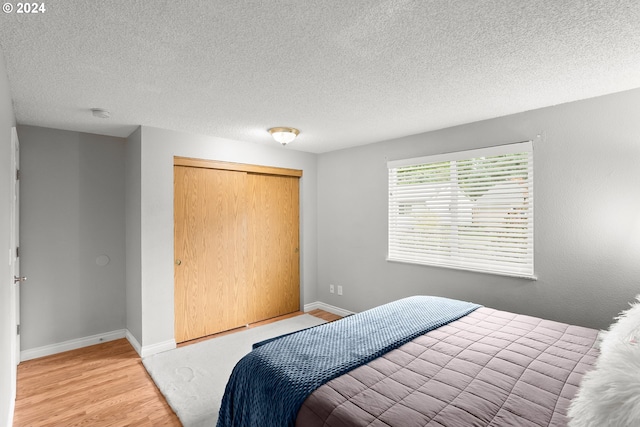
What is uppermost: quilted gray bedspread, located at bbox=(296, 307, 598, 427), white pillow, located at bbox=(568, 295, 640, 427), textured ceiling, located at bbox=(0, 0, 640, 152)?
textured ceiling, located at bbox=(0, 0, 640, 152)

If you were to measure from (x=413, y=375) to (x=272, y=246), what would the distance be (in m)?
3.03

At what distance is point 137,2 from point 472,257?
3.26 meters

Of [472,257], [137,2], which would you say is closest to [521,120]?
[472,257]

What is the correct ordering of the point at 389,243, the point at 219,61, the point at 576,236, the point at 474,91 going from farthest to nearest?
1. the point at 389,243
2. the point at 576,236
3. the point at 474,91
4. the point at 219,61

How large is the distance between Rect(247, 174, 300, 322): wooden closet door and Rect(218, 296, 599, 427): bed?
2.23 meters

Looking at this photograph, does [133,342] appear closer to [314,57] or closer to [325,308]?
[325,308]

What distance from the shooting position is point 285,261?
4.56 metres

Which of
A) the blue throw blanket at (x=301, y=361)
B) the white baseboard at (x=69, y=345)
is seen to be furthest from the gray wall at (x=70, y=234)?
the blue throw blanket at (x=301, y=361)

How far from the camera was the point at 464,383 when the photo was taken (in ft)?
5.05

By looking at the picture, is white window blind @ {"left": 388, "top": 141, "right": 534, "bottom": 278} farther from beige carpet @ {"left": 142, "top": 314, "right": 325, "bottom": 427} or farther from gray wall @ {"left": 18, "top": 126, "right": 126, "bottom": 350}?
gray wall @ {"left": 18, "top": 126, "right": 126, "bottom": 350}

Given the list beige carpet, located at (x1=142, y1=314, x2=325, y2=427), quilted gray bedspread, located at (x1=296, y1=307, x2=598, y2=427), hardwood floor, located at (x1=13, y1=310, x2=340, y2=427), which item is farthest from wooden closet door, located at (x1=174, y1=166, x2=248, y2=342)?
quilted gray bedspread, located at (x1=296, y1=307, x2=598, y2=427)

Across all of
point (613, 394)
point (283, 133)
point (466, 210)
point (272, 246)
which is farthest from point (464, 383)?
point (272, 246)

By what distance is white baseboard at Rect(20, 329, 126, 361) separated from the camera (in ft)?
10.5

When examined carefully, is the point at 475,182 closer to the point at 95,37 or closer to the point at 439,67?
the point at 439,67
